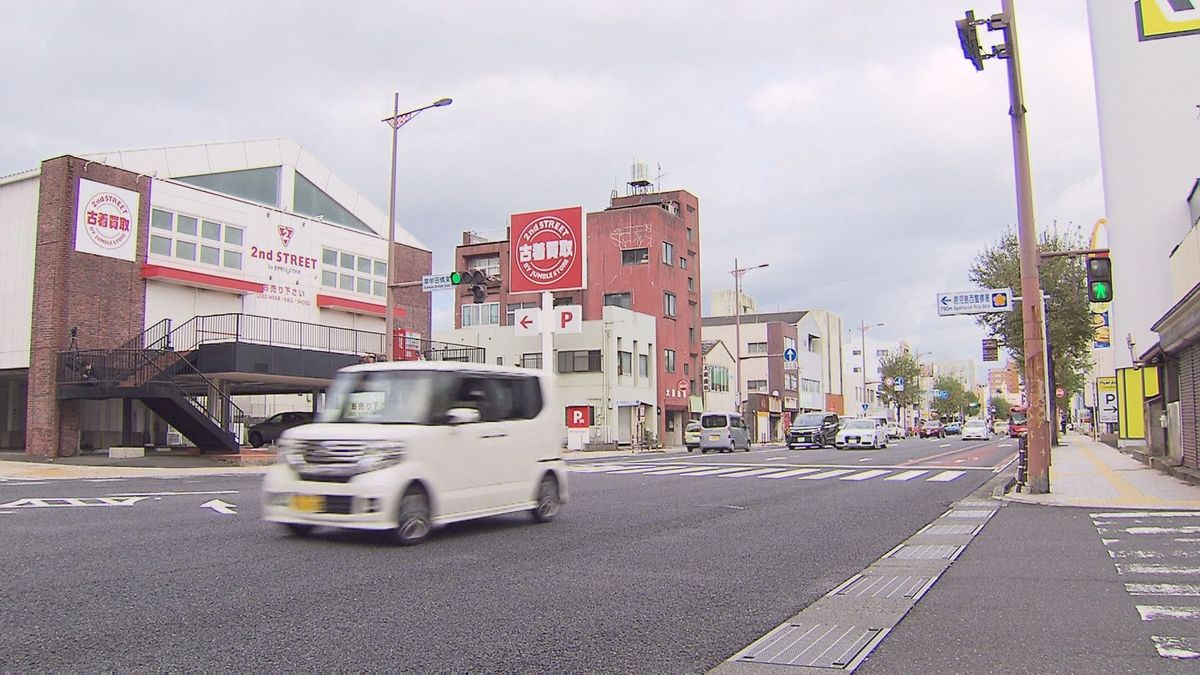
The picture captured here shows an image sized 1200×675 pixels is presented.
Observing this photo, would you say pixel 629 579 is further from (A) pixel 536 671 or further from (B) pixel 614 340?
(B) pixel 614 340

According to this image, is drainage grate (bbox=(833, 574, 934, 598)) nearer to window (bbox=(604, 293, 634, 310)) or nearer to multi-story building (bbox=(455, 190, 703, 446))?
multi-story building (bbox=(455, 190, 703, 446))

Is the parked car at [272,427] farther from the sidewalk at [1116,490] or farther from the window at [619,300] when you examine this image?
the window at [619,300]

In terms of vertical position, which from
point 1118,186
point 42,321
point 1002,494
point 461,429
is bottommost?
point 1002,494

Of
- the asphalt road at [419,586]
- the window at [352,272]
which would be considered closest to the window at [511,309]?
the window at [352,272]

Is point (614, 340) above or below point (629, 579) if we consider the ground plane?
above

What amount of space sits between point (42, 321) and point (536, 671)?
2875cm

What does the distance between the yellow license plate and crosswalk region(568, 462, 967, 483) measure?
1352 centimetres

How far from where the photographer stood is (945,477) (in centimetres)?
2211

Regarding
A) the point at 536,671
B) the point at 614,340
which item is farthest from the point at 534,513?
the point at 614,340

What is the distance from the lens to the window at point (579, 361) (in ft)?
170

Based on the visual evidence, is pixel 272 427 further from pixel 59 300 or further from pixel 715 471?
pixel 715 471

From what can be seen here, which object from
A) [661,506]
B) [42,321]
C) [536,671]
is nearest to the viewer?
[536,671]

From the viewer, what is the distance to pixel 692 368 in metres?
63.9

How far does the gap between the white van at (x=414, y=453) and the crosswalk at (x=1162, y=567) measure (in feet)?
21.5
